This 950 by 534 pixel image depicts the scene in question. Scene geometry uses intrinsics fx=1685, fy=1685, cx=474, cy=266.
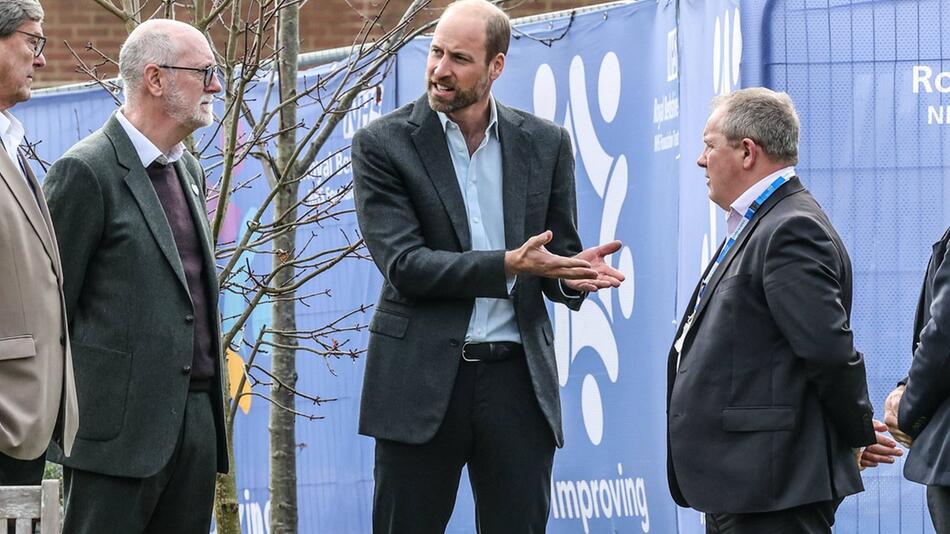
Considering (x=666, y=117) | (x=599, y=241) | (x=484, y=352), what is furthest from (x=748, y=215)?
(x=599, y=241)

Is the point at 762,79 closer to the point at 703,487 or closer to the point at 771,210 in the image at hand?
the point at 771,210

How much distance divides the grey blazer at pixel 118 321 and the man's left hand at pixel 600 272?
3.89ft

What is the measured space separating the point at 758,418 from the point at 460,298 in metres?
0.96

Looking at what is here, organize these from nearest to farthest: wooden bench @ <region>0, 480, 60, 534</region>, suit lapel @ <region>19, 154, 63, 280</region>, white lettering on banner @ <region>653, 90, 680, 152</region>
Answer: wooden bench @ <region>0, 480, 60, 534</region> → suit lapel @ <region>19, 154, 63, 280</region> → white lettering on banner @ <region>653, 90, 680, 152</region>

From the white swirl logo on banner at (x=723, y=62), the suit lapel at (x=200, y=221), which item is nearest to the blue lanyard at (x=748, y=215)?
the white swirl logo on banner at (x=723, y=62)

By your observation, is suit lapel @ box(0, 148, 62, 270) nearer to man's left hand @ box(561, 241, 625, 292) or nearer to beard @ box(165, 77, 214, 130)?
beard @ box(165, 77, 214, 130)

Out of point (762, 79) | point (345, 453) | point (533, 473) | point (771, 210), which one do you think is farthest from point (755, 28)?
point (345, 453)

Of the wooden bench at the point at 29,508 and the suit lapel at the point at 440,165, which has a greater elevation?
the suit lapel at the point at 440,165

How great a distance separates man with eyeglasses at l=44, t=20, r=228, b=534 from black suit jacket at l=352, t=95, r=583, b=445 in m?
0.57

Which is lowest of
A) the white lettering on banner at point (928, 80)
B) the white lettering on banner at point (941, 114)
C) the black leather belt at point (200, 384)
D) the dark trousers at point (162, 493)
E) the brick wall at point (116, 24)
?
the dark trousers at point (162, 493)

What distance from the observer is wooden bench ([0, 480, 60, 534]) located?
11.5 ft

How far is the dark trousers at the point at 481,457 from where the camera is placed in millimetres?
5086

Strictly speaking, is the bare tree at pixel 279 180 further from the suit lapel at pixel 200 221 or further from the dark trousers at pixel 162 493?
the dark trousers at pixel 162 493

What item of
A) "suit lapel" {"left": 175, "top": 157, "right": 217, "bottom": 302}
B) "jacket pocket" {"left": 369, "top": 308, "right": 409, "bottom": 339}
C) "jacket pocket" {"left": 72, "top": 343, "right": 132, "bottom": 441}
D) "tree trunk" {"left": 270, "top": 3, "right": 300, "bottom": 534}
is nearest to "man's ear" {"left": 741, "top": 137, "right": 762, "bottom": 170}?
"jacket pocket" {"left": 369, "top": 308, "right": 409, "bottom": 339}
